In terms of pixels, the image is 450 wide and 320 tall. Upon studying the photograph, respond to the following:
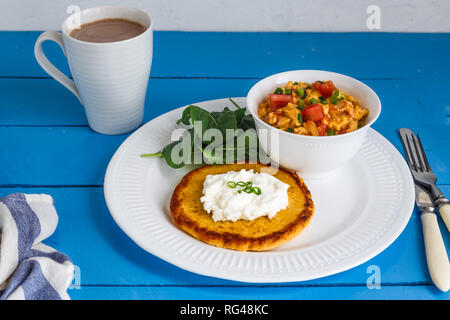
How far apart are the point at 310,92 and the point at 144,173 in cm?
89

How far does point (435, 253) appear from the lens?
2.09m

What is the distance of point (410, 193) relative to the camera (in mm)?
2324

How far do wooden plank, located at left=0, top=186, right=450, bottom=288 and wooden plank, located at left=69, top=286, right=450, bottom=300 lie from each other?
2cm

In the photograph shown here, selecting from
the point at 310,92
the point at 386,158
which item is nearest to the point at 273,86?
the point at 310,92

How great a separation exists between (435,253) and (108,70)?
1.69 m

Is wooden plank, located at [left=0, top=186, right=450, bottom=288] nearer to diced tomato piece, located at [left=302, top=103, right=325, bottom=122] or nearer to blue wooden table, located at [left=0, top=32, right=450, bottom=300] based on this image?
blue wooden table, located at [left=0, top=32, right=450, bottom=300]

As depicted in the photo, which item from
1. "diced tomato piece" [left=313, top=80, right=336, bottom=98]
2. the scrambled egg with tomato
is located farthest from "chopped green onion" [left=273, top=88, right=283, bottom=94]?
"diced tomato piece" [left=313, top=80, right=336, bottom=98]

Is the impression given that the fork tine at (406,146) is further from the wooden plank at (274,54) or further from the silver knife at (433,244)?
the wooden plank at (274,54)

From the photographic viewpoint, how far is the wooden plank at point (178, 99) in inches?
119

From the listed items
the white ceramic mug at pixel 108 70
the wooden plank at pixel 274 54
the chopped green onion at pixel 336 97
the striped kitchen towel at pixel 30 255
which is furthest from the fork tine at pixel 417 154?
the striped kitchen towel at pixel 30 255

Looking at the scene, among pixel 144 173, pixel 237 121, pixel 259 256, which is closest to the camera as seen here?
pixel 259 256

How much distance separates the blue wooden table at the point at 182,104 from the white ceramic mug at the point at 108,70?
0.47ft

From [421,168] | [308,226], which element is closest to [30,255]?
[308,226]

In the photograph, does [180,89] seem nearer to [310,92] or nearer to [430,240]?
[310,92]
